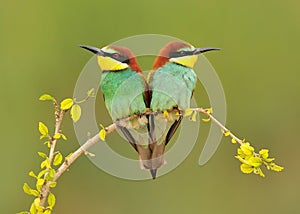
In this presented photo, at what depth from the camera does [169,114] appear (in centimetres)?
149

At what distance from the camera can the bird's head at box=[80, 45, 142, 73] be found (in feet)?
4.83

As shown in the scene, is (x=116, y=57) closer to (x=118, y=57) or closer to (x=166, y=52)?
(x=118, y=57)

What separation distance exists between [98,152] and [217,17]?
229 centimetres

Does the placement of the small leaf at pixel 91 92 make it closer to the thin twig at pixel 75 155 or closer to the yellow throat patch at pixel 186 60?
the thin twig at pixel 75 155

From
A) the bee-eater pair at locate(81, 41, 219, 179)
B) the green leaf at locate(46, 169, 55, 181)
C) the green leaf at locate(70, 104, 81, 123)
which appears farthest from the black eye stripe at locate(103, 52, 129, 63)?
the green leaf at locate(46, 169, 55, 181)

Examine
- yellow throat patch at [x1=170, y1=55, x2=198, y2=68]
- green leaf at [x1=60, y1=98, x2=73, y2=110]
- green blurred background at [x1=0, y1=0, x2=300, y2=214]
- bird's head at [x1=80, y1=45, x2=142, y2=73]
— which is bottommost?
green blurred background at [x1=0, y1=0, x2=300, y2=214]

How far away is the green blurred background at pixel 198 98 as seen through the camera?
3498 mm

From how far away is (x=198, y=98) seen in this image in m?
3.40

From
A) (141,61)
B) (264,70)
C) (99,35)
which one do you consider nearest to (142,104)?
(141,61)

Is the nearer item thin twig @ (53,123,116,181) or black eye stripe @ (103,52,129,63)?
thin twig @ (53,123,116,181)

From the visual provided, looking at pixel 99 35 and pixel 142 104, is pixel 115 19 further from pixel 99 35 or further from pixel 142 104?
pixel 142 104

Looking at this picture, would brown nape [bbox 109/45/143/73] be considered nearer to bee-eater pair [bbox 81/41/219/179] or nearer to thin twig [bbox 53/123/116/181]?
bee-eater pair [bbox 81/41/219/179]

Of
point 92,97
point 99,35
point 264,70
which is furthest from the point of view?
point 264,70

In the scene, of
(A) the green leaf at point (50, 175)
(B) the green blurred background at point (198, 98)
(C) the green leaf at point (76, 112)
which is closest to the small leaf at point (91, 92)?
(C) the green leaf at point (76, 112)
